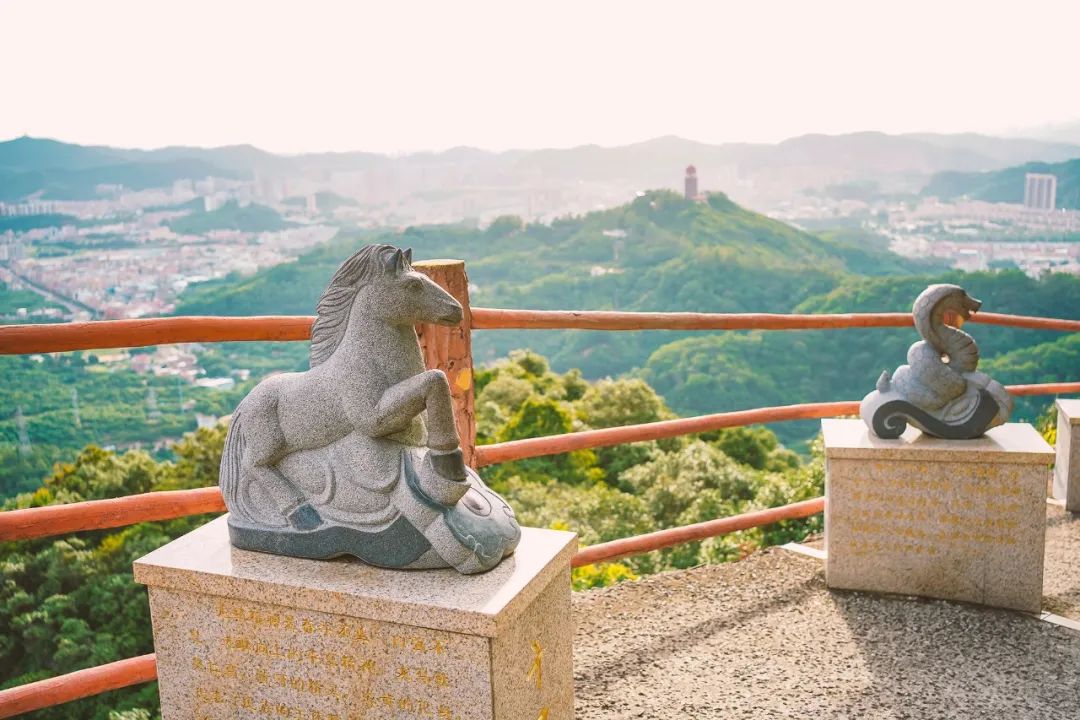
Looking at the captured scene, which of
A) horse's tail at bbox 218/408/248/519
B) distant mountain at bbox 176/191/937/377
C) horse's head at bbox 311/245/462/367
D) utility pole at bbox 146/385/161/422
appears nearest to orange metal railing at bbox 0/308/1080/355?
horse's tail at bbox 218/408/248/519

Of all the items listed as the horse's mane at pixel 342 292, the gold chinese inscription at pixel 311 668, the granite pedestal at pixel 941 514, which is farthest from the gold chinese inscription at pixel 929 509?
the horse's mane at pixel 342 292

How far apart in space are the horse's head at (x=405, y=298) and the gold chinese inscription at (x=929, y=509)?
7.49 ft

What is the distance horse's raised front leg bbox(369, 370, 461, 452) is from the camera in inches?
91.8

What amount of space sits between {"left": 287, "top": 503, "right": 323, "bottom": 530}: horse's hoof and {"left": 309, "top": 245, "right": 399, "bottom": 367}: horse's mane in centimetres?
41

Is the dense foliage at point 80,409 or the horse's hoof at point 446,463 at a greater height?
the horse's hoof at point 446,463

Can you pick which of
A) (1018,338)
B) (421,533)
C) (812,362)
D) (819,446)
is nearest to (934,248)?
(812,362)

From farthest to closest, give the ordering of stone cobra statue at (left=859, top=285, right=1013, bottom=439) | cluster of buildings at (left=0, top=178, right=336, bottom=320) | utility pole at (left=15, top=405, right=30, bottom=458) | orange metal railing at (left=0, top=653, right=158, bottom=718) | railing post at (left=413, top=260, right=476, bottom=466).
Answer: cluster of buildings at (left=0, top=178, right=336, bottom=320), utility pole at (left=15, top=405, right=30, bottom=458), stone cobra statue at (left=859, top=285, right=1013, bottom=439), railing post at (left=413, top=260, right=476, bottom=466), orange metal railing at (left=0, top=653, right=158, bottom=718)

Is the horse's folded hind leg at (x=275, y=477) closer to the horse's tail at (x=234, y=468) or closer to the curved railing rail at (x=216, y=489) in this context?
the horse's tail at (x=234, y=468)

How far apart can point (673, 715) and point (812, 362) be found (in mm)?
12730

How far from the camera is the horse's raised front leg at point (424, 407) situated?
2.33m

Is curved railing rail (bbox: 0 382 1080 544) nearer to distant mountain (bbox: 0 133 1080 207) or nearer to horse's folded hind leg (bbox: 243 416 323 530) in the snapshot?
horse's folded hind leg (bbox: 243 416 323 530)

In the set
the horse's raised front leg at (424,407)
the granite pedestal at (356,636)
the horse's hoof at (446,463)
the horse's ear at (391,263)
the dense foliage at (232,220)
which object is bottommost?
the granite pedestal at (356,636)

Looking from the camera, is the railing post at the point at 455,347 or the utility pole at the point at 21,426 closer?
the railing post at the point at 455,347

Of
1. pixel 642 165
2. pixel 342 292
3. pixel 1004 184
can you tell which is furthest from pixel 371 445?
pixel 642 165
